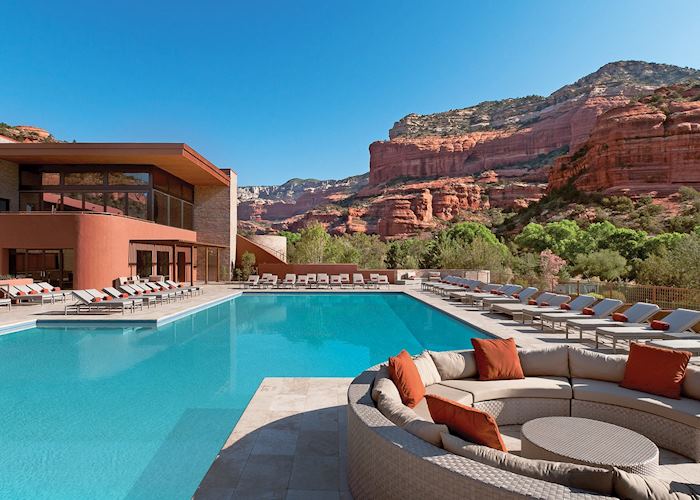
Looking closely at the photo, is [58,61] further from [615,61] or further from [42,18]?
[615,61]

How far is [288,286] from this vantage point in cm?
2081

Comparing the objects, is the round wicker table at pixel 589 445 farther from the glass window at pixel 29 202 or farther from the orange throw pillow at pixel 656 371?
the glass window at pixel 29 202

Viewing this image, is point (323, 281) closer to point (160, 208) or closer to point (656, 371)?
point (160, 208)

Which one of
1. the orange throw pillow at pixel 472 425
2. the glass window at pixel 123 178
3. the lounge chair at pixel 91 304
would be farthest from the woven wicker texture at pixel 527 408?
the glass window at pixel 123 178

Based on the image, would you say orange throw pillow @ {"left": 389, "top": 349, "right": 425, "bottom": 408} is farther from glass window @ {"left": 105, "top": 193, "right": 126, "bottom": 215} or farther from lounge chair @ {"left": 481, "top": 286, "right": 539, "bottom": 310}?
glass window @ {"left": 105, "top": 193, "right": 126, "bottom": 215}

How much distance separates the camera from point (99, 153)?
1775 cm

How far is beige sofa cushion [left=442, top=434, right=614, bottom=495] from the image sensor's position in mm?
1815

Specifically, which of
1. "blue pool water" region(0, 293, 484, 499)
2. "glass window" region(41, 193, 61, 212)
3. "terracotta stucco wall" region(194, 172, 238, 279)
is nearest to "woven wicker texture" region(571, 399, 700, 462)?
"blue pool water" region(0, 293, 484, 499)

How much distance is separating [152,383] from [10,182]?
17872 millimetres

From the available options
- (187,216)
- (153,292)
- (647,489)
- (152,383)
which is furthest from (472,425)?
(187,216)

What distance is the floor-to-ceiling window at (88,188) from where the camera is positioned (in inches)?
752

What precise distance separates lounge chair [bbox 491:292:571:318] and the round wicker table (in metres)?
7.43

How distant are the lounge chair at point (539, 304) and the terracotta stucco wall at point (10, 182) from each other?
20.5m

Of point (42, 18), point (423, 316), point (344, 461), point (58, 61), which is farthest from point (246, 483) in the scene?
point (58, 61)
